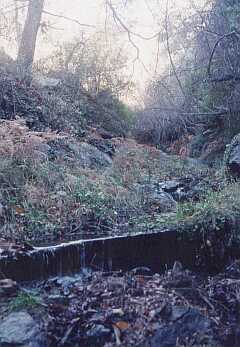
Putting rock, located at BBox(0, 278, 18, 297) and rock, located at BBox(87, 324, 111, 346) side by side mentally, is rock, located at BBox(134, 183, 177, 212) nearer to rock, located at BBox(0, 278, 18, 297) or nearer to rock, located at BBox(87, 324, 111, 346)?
rock, located at BBox(0, 278, 18, 297)

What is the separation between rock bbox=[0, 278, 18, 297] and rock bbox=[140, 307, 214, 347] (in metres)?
1.37

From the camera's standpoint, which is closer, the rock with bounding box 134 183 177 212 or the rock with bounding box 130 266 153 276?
the rock with bounding box 130 266 153 276

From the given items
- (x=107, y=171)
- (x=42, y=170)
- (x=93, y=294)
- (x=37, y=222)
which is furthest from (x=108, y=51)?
(x=93, y=294)

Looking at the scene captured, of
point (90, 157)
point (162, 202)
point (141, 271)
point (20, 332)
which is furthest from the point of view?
point (90, 157)

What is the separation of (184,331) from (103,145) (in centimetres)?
828

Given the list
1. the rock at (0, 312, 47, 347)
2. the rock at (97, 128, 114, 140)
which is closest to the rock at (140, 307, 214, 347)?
Answer: the rock at (0, 312, 47, 347)

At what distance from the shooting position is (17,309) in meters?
4.17

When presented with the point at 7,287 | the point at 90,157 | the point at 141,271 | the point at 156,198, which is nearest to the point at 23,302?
the point at 7,287

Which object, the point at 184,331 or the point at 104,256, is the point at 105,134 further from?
the point at 184,331

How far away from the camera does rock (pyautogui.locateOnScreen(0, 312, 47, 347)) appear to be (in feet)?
12.5

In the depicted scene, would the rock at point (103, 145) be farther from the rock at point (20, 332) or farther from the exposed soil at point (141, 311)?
the rock at point (20, 332)

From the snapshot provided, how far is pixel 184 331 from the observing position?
160 inches

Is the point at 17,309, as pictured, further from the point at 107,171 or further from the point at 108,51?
the point at 108,51

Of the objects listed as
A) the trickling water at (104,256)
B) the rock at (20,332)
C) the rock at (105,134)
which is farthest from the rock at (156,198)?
the rock at (105,134)
